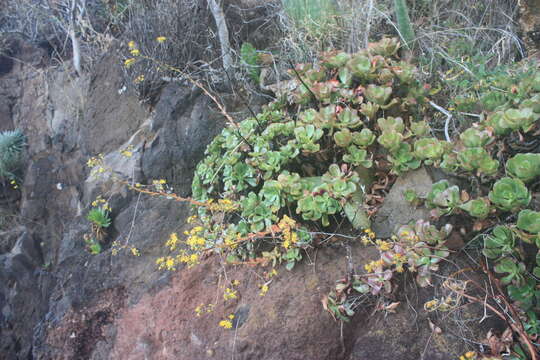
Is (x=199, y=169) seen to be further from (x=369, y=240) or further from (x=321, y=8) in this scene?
(x=321, y=8)

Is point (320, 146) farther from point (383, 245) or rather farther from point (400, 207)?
point (383, 245)

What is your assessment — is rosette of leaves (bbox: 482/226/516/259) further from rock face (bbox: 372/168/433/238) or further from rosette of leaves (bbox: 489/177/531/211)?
rock face (bbox: 372/168/433/238)

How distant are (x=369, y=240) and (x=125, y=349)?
1.53m

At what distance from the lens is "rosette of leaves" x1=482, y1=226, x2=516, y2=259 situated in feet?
6.43

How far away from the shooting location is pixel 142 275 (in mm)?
2926

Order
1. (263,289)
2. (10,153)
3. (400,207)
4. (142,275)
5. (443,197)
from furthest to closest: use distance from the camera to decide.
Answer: (10,153) → (142,275) → (400,207) → (263,289) → (443,197)

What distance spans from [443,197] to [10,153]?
482 cm

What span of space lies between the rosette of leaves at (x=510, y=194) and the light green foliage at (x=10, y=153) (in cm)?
494

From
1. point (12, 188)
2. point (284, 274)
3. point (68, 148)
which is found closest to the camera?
point (284, 274)

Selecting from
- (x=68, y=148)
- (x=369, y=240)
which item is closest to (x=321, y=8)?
(x=369, y=240)

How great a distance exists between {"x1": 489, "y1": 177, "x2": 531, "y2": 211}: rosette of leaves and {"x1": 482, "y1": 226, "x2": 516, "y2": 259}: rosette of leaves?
0.33ft

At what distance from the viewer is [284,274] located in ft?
7.90

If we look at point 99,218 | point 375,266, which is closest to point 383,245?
point 375,266

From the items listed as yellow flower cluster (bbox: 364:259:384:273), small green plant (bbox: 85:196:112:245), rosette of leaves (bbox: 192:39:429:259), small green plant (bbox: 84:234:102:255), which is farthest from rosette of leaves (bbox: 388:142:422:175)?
small green plant (bbox: 84:234:102:255)
